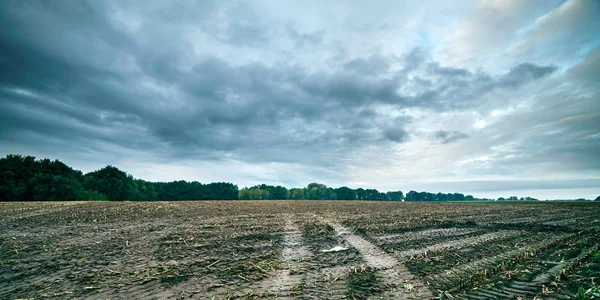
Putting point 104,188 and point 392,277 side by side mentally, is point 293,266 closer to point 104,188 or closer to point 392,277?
point 392,277

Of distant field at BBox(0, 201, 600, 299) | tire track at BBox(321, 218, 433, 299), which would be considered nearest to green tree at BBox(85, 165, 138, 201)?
distant field at BBox(0, 201, 600, 299)

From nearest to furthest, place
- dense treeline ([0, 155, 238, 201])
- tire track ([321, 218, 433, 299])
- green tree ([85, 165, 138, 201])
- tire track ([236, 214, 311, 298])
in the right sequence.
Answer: tire track ([321, 218, 433, 299]) < tire track ([236, 214, 311, 298]) < dense treeline ([0, 155, 238, 201]) < green tree ([85, 165, 138, 201])

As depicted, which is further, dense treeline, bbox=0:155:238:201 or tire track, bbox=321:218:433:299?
dense treeline, bbox=0:155:238:201

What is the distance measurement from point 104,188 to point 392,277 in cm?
9699

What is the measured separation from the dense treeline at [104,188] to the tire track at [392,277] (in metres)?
71.9

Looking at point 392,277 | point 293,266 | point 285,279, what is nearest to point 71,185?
point 293,266

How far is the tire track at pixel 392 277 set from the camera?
4527 mm

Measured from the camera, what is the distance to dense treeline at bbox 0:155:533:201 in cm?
5256

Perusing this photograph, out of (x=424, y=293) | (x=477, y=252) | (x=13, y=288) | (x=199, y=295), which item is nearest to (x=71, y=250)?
(x=13, y=288)

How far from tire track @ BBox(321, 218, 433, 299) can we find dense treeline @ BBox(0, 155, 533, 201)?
236 ft

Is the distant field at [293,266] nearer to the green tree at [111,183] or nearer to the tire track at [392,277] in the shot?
the tire track at [392,277]

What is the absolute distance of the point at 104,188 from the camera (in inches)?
3044

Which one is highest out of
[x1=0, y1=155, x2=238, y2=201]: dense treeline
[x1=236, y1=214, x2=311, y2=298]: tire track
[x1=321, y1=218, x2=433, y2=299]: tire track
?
[x1=0, y1=155, x2=238, y2=201]: dense treeline

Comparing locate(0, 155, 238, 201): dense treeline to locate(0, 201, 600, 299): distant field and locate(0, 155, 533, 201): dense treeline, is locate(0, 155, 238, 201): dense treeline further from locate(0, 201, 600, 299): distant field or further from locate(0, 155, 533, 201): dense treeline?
locate(0, 201, 600, 299): distant field
